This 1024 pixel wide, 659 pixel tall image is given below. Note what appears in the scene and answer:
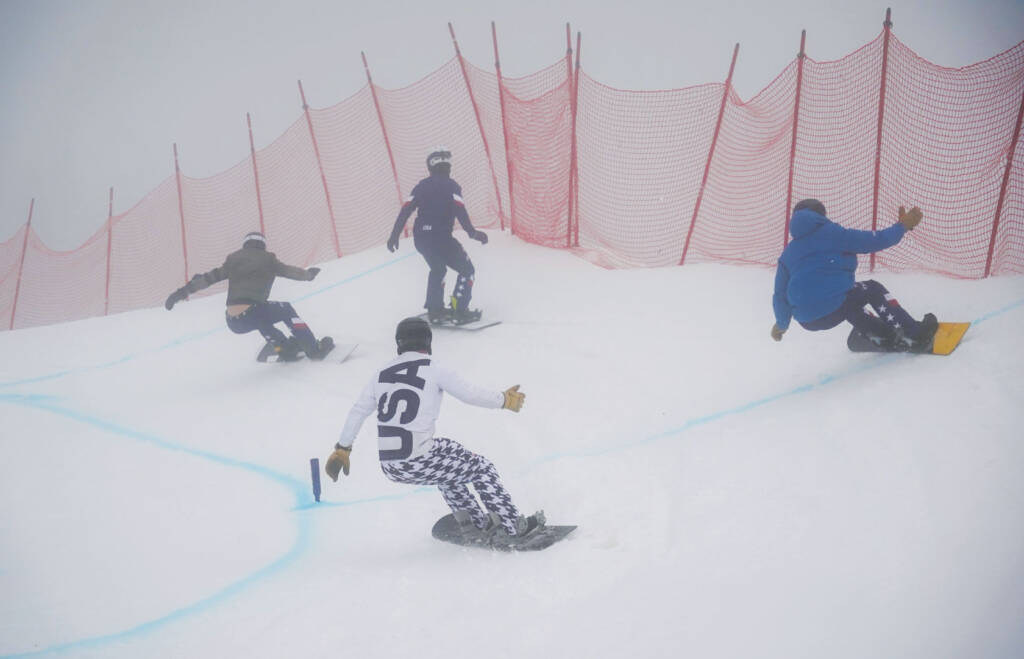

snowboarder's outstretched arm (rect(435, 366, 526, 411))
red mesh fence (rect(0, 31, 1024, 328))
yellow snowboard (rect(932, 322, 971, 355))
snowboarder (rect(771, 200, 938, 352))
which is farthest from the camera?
red mesh fence (rect(0, 31, 1024, 328))

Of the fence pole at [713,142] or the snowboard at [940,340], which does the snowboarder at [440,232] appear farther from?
the snowboard at [940,340]

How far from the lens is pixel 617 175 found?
10.6 m

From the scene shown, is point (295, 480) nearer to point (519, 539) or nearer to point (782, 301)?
point (519, 539)

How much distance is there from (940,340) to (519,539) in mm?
3168

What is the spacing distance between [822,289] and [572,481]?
2139mm

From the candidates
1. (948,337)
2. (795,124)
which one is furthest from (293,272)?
(948,337)

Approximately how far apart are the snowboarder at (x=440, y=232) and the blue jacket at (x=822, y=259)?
12.1 ft

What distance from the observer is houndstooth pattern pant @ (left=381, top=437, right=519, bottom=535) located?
4.00 meters

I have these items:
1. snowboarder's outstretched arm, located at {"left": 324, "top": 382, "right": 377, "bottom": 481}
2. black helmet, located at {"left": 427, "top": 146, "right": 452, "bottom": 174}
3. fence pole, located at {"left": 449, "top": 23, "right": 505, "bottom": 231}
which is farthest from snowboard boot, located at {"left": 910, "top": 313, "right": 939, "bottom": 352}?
fence pole, located at {"left": 449, "top": 23, "right": 505, "bottom": 231}

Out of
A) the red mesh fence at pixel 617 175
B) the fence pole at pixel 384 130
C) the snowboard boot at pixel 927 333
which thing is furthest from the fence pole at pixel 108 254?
the snowboard boot at pixel 927 333

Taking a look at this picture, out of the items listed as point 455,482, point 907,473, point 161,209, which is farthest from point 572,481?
point 161,209

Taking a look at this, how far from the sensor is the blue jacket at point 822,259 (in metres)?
5.18

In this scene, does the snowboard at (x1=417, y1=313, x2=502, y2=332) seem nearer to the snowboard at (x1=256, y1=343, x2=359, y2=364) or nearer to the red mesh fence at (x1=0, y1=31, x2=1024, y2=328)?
the snowboard at (x1=256, y1=343, x2=359, y2=364)

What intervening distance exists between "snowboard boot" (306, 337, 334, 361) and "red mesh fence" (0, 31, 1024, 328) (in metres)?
3.33
